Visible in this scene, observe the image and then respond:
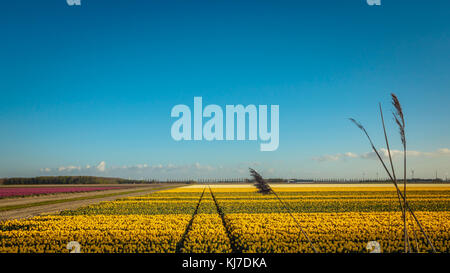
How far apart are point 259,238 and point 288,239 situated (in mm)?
1173

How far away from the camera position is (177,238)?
13469 mm
